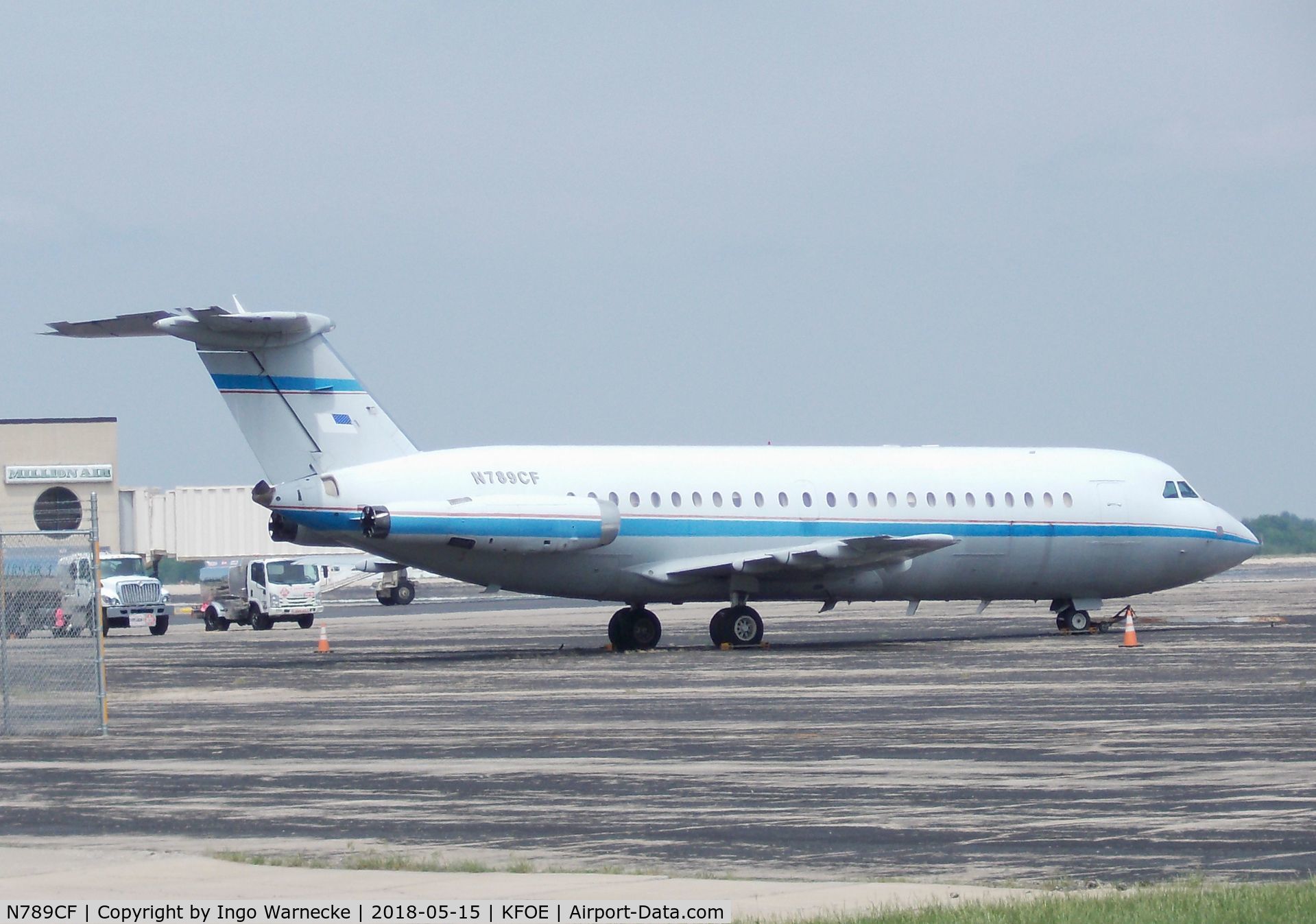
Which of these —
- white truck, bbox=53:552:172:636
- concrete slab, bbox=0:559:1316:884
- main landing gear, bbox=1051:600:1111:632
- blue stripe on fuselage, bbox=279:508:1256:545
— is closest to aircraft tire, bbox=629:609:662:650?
concrete slab, bbox=0:559:1316:884

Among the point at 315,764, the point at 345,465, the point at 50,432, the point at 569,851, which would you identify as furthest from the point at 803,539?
the point at 50,432

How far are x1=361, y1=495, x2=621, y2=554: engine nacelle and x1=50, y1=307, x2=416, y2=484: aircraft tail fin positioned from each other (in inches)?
54.3

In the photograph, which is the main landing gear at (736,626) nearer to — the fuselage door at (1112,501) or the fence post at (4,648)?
the fuselage door at (1112,501)

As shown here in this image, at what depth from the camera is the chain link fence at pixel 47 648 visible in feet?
66.0

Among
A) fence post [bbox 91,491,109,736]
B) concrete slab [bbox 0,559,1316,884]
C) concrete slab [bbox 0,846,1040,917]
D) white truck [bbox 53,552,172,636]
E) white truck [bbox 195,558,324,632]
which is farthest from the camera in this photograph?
white truck [bbox 195,558,324,632]

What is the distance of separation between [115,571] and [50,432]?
33784mm

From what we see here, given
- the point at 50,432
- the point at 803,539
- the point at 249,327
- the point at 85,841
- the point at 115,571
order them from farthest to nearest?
the point at 50,432 < the point at 115,571 < the point at 803,539 < the point at 249,327 < the point at 85,841

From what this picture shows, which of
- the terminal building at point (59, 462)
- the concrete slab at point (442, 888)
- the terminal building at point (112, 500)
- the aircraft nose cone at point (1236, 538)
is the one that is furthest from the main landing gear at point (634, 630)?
the terminal building at point (59, 462)

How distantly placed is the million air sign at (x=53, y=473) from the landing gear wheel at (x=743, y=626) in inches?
2350

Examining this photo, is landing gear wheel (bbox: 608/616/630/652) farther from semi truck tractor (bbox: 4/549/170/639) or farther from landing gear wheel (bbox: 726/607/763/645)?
semi truck tractor (bbox: 4/549/170/639)

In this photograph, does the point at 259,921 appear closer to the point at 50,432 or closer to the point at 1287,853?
the point at 1287,853

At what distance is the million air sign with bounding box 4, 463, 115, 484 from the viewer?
282 ft

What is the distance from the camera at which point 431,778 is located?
1540cm

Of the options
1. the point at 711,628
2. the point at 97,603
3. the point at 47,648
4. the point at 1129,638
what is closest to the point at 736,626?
the point at 711,628
